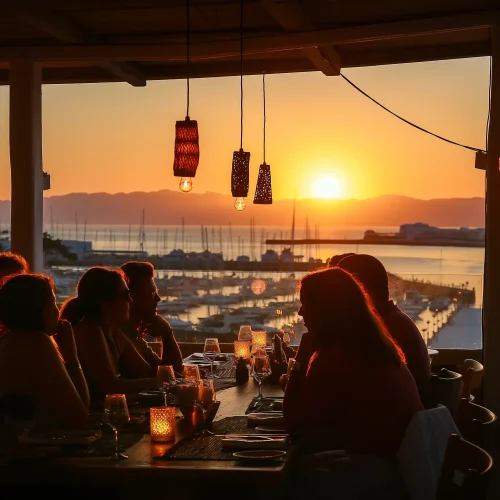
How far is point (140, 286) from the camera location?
5262 millimetres

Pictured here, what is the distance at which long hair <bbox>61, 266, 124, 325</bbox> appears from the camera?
439 cm

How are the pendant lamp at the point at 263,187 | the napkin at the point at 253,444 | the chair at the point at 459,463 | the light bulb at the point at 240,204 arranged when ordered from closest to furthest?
the chair at the point at 459,463 < the napkin at the point at 253,444 < the pendant lamp at the point at 263,187 < the light bulb at the point at 240,204

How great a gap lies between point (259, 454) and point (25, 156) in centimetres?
439

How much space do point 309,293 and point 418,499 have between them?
0.85 metres

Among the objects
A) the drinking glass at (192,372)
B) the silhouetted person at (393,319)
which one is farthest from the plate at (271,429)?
the silhouetted person at (393,319)

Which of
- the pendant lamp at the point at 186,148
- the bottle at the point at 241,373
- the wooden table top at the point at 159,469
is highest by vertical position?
the pendant lamp at the point at 186,148

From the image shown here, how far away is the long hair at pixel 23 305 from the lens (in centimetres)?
329

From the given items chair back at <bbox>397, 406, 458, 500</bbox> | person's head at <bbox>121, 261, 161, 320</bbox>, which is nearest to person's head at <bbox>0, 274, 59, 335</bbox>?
chair back at <bbox>397, 406, 458, 500</bbox>

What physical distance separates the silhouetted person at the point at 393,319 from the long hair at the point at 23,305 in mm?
1673

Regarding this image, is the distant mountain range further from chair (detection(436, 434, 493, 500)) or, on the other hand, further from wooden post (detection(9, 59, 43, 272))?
chair (detection(436, 434, 493, 500))

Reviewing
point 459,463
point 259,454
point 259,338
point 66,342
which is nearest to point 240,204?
point 259,338

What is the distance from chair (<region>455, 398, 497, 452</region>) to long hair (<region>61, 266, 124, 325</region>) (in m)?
1.93

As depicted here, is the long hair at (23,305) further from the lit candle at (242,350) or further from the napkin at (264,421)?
the lit candle at (242,350)

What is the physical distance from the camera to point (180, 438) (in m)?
3.19
